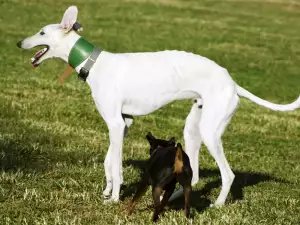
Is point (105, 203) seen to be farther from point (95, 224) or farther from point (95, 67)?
point (95, 67)

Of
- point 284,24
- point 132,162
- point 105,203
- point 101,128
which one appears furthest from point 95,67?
point 284,24

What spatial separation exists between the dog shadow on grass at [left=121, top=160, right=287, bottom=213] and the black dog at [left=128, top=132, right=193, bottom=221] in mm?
917

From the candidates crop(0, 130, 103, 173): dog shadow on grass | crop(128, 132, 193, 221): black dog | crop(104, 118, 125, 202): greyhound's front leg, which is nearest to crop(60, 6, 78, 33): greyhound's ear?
crop(104, 118, 125, 202): greyhound's front leg

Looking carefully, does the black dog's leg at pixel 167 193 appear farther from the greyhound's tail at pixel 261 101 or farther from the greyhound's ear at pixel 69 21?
the greyhound's ear at pixel 69 21

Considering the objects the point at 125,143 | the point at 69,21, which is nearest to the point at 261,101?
the point at 69,21

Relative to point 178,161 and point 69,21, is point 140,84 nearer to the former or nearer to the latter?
point 69,21

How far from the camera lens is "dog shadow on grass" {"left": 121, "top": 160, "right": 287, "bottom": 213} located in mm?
8219

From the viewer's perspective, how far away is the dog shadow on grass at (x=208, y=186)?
8219 millimetres

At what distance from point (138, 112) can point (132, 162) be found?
10.2ft

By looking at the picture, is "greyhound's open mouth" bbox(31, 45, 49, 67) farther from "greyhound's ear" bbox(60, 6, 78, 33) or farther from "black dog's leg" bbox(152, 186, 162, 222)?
"black dog's leg" bbox(152, 186, 162, 222)

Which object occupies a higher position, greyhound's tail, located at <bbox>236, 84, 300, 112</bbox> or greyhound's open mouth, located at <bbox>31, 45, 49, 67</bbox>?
greyhound's open mouth, located at <bbox>31, 45, 49, 67</bbox>

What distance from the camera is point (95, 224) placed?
6832mm

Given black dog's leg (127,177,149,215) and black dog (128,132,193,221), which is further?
black dog's leg (127,177,149,215)

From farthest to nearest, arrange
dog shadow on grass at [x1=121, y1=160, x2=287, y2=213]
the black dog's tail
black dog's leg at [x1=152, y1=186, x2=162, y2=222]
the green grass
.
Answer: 1. dog shadow on grass at [x1=121, y1=160, x2=287, y2=213]
2. the green grass
3. black dog's leg at [x1=152, y1=186, x2=162, y2=222]
4. the black dog's tail
